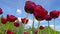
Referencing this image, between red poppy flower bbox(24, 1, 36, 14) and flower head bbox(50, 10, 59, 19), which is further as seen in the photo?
flower head bbox(50, 10, 59, 19)

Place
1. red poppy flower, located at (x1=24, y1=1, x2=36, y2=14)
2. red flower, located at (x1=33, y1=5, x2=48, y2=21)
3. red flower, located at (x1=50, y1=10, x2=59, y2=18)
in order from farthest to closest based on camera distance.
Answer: red flower, located at (x1=50, y1=10, x2=59, y2=18) < red poppy flower, located at (x1=24, y1=1, x2=36, y2=14) < red flower, located at (x1=33, y1=5, x2=48, y2=21)

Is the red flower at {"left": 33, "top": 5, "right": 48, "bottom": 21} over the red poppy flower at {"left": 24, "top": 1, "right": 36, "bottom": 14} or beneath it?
beneath

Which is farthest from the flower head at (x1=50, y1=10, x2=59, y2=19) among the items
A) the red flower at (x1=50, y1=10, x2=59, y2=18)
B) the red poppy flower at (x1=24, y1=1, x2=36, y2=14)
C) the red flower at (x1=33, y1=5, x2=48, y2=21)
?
the red flower at (x1=33, y1=5, x2=48, y2=21)

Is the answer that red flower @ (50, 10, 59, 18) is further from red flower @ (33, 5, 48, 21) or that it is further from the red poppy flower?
red flower @ (33, 5, 48, 21)

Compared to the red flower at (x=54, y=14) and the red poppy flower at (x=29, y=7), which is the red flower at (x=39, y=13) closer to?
the red poppy flower at (x=29, y=7)

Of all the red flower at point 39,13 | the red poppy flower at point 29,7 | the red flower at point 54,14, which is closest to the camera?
the red flower at point 39,13

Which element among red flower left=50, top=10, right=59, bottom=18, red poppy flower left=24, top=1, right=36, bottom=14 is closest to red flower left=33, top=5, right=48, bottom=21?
red poppy flower left=24, top=1, right=36, bottom=14

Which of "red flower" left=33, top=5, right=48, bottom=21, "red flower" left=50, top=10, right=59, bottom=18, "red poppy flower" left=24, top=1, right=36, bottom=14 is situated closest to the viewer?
"red flower" left=33, top=5, right=48, bottom=21

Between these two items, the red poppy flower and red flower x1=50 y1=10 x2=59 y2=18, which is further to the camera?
red flower x1=50 y1=10 x2=59 y2=18

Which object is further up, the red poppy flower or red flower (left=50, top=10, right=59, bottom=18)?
the red poppy flower

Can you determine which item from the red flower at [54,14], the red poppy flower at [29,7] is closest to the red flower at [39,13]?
the red poppy flower at [29,7]

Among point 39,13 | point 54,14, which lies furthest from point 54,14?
point 39,13

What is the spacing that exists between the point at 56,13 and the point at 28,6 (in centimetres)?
48

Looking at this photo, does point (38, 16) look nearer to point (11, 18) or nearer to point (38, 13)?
point (38, 13)
